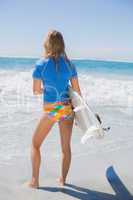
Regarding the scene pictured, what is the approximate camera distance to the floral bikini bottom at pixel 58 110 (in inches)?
141

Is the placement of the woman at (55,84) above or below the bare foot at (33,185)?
above

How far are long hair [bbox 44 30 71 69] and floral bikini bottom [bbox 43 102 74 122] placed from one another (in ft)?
1.11

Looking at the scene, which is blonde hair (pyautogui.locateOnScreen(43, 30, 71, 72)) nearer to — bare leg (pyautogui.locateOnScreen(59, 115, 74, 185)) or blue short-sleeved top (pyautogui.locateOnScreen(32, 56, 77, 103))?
blue short-sleeved top (pyautogui.locateOnScreen(32, 56, 77, 103))

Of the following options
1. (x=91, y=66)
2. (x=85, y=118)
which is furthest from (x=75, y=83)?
(x=91, y=66)

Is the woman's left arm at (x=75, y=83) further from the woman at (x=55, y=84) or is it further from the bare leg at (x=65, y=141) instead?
the bare leg at (x=65, y=141)

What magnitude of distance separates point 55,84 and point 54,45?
0.32m

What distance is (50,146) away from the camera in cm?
538

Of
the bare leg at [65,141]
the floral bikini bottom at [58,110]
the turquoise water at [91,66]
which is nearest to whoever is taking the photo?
the floral bikini bottom at [58,110]

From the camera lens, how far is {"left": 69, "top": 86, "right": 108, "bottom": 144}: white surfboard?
3494 mm

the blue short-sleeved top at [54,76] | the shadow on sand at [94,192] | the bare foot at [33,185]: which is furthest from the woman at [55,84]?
the shadow on sand at [94,192]

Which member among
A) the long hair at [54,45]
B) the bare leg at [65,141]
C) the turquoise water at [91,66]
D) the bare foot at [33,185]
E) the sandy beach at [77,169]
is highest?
the long hair at [54,45]

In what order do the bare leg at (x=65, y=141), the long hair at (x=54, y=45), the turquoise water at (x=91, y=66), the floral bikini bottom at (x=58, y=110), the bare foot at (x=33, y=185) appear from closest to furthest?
the long hair at (x=54, y=45), the floral bikini bottom at (x=58, y=110), the bare leg at (x=65, y=141), the bare foot at (x=33, y=185), the turquoise water at (x=91, y=66)

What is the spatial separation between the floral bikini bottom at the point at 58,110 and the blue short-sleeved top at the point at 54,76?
0.04m

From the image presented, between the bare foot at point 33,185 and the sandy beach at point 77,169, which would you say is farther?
the bare foot at point 33,185
